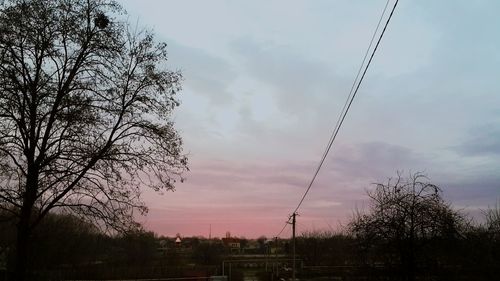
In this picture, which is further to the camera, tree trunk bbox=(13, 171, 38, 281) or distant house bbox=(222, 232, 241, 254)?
distant house bbox=(222, 232, 241, 254)

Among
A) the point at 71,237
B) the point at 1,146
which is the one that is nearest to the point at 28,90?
the point at 1,146

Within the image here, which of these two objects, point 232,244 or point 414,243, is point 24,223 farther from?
point 232,244

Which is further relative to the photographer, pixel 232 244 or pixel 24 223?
pixel 232 244

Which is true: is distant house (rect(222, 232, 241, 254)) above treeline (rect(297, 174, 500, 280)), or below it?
above

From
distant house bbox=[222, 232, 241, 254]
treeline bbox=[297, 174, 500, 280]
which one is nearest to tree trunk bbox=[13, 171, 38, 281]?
treeline bbox=[297, 174, 500, 280]

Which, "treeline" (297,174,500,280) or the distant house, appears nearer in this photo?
"treeline" (297,174,500,280)

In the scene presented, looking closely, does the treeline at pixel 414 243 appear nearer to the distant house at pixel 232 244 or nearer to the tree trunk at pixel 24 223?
the tree trunk at pixel 24 223

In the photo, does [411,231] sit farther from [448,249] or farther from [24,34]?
[24,34]

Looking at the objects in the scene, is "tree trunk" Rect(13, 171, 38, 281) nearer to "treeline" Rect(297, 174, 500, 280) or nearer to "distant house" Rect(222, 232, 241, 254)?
"treeline" Rect(297, 174, 500, 280)

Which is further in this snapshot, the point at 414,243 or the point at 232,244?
the point at 232,244

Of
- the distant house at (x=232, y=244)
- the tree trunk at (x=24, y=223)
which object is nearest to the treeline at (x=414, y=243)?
the tree trunk at (x=24, y=223)

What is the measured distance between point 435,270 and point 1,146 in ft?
50.4

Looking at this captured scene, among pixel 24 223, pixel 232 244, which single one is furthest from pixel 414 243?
pixel 232 244

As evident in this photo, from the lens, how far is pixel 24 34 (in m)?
20.2
